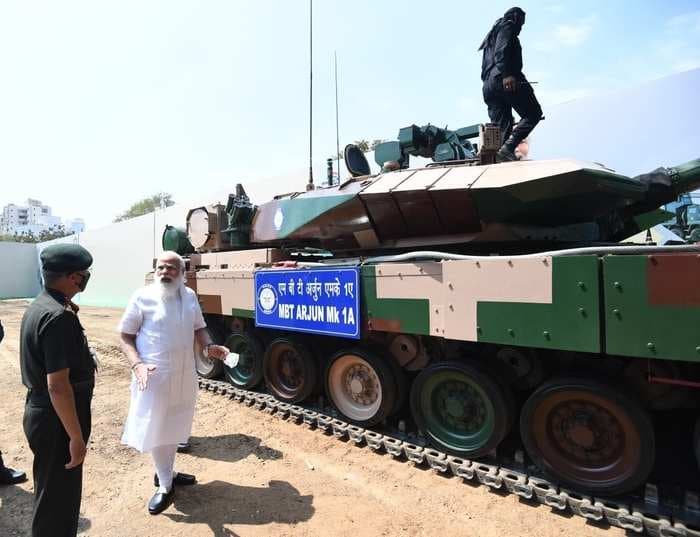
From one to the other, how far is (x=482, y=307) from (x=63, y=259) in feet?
8.80

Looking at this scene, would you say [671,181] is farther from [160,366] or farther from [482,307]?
[160,366]

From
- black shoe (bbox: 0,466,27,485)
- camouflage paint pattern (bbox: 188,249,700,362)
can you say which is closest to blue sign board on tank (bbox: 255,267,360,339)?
camouflage paint pattern (bbox: 188,249,700,362)

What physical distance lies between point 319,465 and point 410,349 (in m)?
1.27

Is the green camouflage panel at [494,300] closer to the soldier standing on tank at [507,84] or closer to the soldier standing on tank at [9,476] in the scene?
the soldier standing on tank at [507,84]

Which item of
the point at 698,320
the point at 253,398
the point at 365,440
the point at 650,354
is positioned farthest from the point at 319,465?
the point at 698,320

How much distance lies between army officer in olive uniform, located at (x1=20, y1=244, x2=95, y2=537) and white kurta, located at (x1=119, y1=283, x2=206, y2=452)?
699 mm

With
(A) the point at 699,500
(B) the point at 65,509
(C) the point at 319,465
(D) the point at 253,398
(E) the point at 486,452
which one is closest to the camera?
(B) the point at 65,509

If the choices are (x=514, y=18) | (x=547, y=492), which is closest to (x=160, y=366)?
(x=547, y=492)

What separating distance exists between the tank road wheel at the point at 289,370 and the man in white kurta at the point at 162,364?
180 cm

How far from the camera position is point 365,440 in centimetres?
457

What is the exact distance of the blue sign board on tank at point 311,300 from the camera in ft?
14.8

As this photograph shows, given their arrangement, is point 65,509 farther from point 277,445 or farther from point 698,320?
point 698,320

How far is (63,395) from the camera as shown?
7.87 ft

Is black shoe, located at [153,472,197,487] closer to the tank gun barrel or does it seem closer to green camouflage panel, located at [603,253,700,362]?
green camouflage panel, located at [603,253,700,362]
